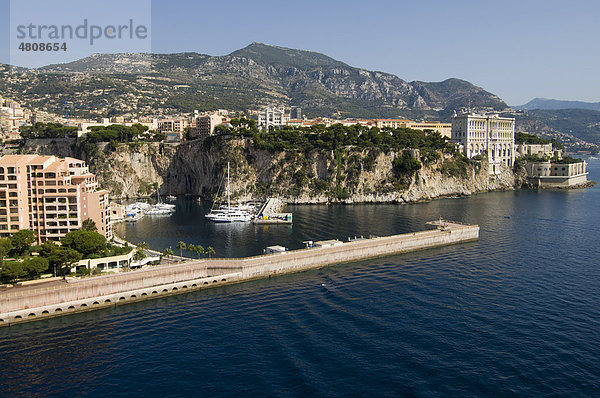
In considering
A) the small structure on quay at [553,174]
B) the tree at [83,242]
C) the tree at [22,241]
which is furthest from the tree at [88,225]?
the small structure on quay at [553,174]

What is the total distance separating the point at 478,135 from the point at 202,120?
92.8 m

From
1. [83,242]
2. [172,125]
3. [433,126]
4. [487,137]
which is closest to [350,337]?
[83,242]

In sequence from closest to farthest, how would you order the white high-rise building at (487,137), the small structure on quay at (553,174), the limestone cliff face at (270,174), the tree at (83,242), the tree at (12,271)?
the tree at (12,271) < the tree at (83,242) < the limestone cliff face at (270,174) < the white high-rise building at (487,137) < the small structure on quay at (553,174)

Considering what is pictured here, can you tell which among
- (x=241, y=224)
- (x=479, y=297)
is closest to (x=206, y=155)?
(x=241, y=224)

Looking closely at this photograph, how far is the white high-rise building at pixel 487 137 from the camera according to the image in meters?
157

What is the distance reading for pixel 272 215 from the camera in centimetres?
9300

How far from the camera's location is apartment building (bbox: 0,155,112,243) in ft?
190

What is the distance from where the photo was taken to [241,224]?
90.7 m

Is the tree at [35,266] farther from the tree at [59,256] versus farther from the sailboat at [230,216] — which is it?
the sailboat at [230,216]

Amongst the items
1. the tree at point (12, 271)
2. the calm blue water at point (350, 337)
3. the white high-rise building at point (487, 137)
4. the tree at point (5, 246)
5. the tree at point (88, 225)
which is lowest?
the calm blue water at point (350, 337)

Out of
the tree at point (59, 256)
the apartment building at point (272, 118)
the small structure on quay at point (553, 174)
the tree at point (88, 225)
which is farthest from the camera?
the apartment building at point (272, 118)

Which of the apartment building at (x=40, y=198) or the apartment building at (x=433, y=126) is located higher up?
the apartment building at (x=433, y=126)

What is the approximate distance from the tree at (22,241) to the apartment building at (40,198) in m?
4.14

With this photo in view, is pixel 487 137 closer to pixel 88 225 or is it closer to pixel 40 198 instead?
pixel 88 225
